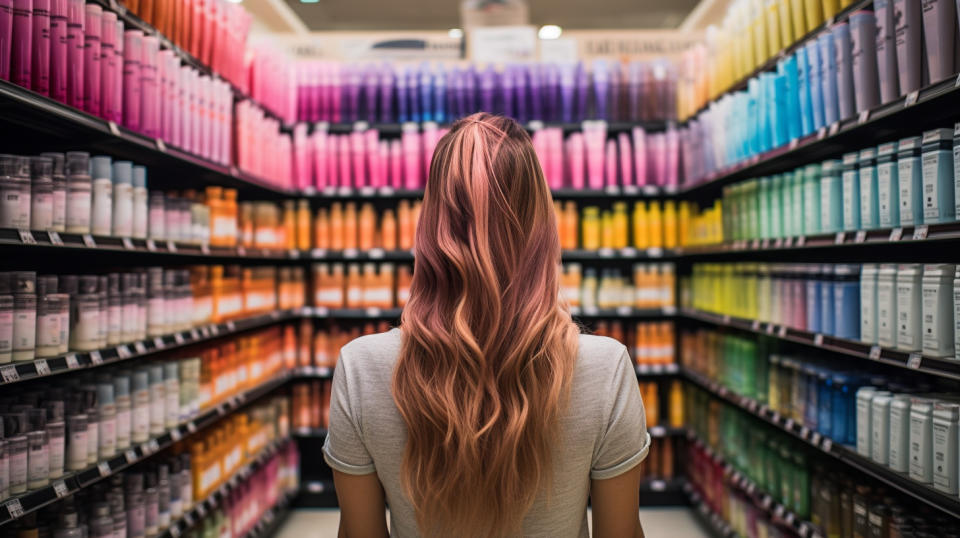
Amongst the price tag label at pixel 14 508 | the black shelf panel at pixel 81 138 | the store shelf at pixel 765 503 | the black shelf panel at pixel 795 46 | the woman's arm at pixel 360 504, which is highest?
the black shelf panel at pixel 795 46

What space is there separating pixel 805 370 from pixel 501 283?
227 centimetres

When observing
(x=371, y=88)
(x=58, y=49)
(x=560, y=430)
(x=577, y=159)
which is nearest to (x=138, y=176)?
(x=58, y=49)

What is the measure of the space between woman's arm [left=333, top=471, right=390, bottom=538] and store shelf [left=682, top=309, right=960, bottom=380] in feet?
5.42

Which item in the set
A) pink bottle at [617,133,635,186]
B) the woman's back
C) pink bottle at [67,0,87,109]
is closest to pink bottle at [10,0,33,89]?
pink bottle at [67,0,87,109]

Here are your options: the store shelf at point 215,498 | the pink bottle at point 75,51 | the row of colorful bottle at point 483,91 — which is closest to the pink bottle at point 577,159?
the row of colorful bottle at point 483,91

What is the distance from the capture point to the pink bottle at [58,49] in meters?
2.08

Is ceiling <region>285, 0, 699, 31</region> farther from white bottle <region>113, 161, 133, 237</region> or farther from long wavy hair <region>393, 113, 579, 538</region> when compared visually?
long wavy hair <region>393, 113, 579, 538</region>

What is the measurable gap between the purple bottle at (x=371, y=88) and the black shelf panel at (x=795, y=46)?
234 centimetres

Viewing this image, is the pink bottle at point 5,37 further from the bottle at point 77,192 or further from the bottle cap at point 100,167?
the bottle cap at point 100,167

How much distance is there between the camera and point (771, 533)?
11.0 ft

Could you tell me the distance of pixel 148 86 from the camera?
2.63 metres

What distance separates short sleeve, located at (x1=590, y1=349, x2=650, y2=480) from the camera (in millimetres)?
1209

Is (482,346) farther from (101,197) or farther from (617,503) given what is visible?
(101,197)

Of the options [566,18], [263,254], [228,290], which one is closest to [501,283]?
[228,290]
